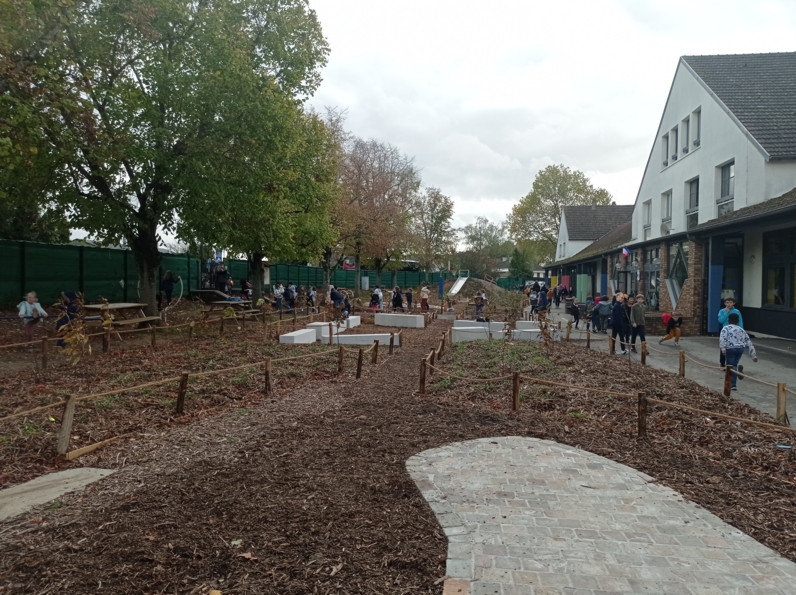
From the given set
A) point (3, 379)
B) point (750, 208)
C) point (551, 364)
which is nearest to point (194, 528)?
point (3, 379)

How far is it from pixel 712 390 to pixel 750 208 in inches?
378

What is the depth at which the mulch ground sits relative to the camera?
139 inches

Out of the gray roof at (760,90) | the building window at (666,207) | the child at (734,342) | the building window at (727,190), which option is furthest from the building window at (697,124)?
the child at (734,342)

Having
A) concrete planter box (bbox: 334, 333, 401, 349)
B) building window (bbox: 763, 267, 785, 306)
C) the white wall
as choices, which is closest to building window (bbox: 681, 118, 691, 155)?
the white wall

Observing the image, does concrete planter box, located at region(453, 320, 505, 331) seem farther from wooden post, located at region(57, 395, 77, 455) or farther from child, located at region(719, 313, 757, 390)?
wooden post, located at region(57, 395, 77, 455)

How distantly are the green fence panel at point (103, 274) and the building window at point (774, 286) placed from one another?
22.8m

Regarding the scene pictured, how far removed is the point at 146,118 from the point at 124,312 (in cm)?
540

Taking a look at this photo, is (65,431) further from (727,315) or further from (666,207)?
(666,207)

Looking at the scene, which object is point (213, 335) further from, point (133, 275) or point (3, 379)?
point (133, 275)

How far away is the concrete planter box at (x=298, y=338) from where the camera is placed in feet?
48.1

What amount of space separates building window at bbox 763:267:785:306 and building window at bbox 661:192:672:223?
761 cm

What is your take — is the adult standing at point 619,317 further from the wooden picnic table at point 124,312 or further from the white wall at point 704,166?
the wooden picnic table at point 124,312

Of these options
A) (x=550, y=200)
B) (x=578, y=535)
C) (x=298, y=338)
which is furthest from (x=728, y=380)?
(x=550, y=200)

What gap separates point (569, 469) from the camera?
5.56 metres
